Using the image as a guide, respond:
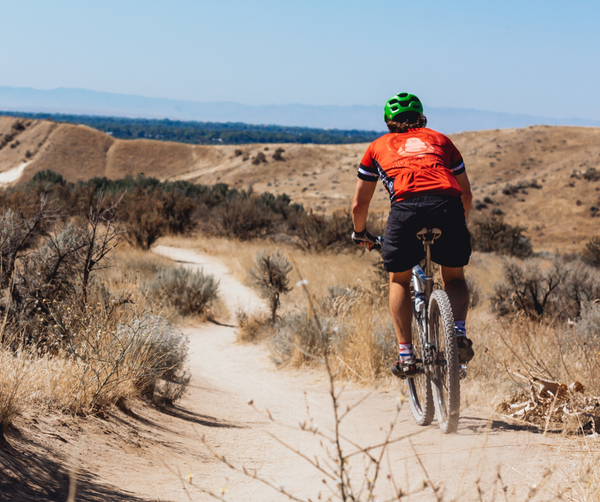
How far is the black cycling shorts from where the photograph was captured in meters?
3.13

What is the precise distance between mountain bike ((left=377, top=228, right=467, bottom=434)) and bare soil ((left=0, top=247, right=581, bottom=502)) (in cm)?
15

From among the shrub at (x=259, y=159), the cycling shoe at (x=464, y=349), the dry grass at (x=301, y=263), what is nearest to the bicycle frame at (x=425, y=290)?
the cycling shoe at (x=464, y=349)

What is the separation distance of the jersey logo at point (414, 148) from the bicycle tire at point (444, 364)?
2.84 ft

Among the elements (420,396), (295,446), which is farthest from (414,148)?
(295,446)

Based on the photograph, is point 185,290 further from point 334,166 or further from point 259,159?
point 259,159

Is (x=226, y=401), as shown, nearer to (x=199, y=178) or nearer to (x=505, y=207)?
(x=505, y=207)

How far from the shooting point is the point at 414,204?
3148 millimetres

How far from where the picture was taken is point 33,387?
131 inches

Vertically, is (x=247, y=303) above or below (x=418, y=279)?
below

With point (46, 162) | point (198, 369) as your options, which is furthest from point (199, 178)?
point (198, 369)

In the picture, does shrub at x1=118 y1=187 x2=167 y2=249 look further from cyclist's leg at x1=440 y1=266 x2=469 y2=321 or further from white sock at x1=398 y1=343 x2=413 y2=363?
cyclist's leg at x1=440 y1=266 x2=469 y2=321

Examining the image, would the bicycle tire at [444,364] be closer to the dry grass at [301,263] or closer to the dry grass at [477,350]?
the dry grass at [477,350]

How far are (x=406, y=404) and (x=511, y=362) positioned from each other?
5.26 ft

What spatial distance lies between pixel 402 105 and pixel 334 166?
246 feet
